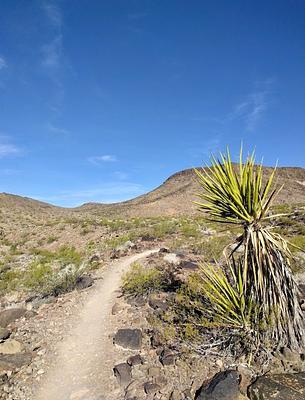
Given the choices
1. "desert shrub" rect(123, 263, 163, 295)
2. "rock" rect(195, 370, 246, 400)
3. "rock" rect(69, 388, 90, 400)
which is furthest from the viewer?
"desert shrub" rect(123, 263, 163, 295)

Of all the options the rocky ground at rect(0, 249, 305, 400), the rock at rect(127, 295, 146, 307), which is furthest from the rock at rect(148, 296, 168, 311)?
the rock at rect(127, 295, 146, 307)

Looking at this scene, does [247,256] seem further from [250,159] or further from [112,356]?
[112,356]

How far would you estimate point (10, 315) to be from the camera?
29.7 ft

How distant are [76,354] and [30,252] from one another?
500 inches

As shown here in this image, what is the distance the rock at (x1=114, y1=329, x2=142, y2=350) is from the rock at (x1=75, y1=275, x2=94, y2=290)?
415cm

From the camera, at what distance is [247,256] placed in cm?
572

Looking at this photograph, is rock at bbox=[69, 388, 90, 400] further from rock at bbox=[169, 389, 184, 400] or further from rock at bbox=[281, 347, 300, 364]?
rock at bbox=[281, 347, 300, 364]

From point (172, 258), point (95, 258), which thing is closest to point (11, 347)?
point (172, 258)

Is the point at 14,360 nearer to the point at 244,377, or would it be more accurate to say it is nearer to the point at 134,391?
the point at 134,391

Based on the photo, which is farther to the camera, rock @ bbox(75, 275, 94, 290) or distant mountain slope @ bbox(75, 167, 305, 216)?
distant mountain slope @ bbox(75, 167, 305, 216)

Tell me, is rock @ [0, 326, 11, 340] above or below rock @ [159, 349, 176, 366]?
below

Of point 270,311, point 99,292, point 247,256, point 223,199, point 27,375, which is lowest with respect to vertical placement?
point 27,375

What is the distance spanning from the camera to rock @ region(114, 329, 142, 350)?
23.3 ft

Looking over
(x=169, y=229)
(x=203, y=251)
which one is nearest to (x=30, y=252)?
(x=169, y=229)
